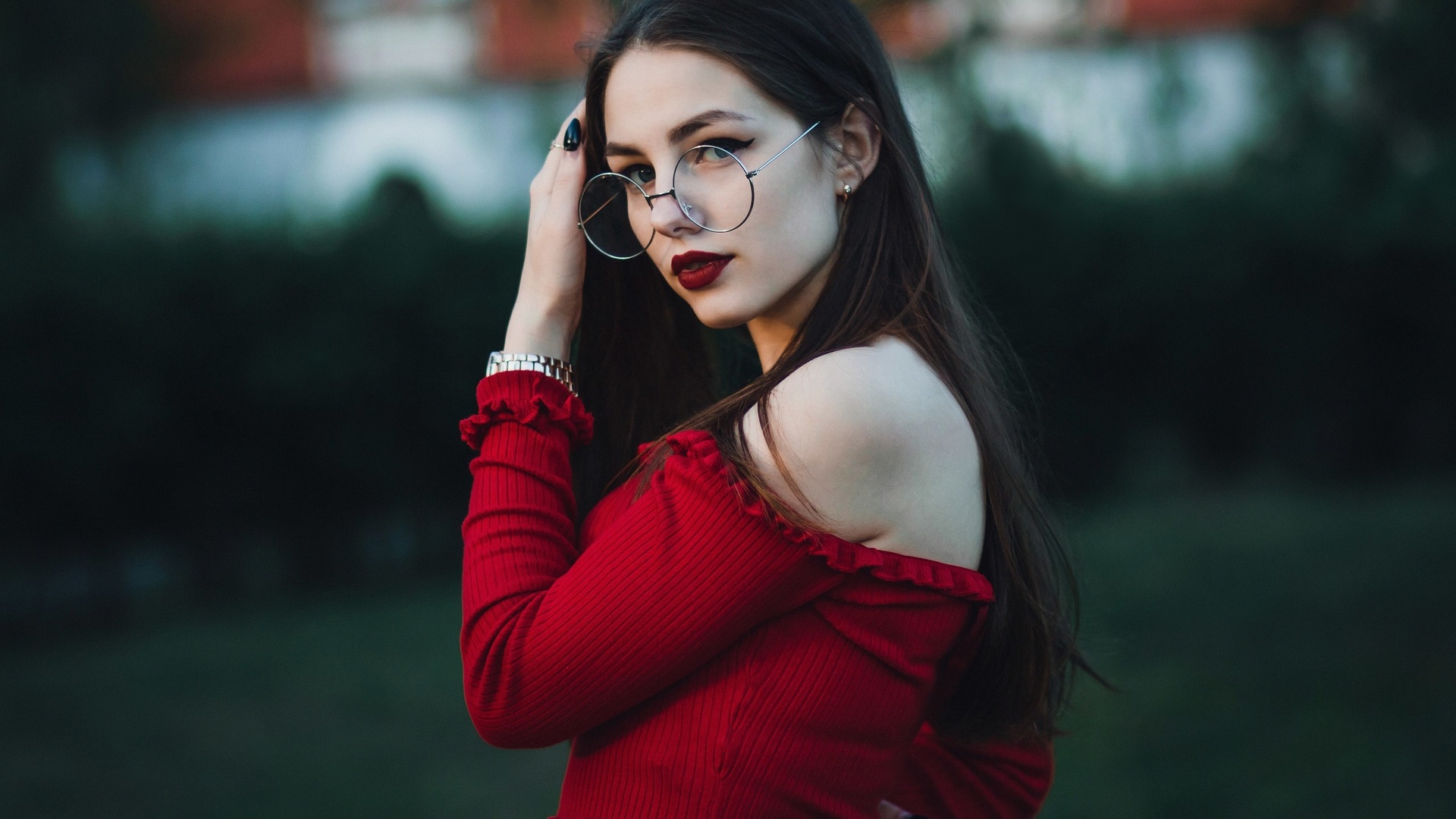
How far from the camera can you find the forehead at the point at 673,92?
4.83ft

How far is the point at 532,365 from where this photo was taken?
1.57m

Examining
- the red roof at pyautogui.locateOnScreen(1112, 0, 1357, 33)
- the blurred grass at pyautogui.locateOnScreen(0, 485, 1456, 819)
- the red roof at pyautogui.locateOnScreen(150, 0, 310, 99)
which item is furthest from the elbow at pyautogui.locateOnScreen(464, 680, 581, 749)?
the red roof at pyautogui.locateOnScreen(150, 0, 310, 99)

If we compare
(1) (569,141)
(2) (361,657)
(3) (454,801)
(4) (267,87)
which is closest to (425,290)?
(2) (361,657)

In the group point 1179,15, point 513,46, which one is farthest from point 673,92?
point 1179,15

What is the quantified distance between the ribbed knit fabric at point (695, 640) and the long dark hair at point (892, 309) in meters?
0.08

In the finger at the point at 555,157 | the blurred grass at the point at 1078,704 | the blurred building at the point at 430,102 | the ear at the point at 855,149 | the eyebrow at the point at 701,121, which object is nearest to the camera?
the eyebrow at the point at 701,121

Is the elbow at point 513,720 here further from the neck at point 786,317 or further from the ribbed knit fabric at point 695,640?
the neck at point 786,317

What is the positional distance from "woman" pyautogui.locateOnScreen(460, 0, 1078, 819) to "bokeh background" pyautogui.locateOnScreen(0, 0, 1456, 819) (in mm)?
1289

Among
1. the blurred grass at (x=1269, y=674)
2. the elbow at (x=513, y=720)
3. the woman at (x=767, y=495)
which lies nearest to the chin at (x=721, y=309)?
the woman at (x=767, y=495)

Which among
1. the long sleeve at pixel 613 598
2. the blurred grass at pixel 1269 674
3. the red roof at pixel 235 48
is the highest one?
the red roof at pixel 235 48

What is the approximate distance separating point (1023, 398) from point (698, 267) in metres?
2.54

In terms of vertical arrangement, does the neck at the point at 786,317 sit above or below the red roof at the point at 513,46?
below

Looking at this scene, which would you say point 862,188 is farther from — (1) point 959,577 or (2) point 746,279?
(1) point 959,577

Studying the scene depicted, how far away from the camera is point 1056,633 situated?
1674 mm
